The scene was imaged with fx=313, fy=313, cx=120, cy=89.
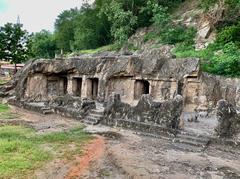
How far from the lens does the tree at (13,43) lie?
33000mm

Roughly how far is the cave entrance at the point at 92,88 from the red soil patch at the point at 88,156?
34.0 feet

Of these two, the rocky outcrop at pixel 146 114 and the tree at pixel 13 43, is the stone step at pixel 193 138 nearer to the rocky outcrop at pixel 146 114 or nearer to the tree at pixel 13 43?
the rocky outcrop at pixel 146 114

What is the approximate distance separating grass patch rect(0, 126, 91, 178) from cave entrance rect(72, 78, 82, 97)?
31.3ft

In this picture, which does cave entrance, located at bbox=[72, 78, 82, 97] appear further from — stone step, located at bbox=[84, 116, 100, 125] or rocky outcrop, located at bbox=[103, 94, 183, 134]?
rocky outcrop, located at bbox=[103, 94, 183, 134]

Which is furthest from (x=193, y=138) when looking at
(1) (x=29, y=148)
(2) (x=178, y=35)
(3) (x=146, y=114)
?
(2) (x=178, y=35)

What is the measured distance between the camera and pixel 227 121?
13.7m

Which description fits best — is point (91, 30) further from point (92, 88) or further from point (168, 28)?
point (92, 88)

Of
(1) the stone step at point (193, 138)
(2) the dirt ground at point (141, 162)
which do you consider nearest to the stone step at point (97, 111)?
(2) the dirt ground at point (141, 162)

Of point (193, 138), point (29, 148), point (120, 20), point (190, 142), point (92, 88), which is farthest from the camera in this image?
point (120, 20)

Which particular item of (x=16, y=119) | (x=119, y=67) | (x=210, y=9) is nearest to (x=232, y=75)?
(x=119, y=67)

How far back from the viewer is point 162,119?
15625mm

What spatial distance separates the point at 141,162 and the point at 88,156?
6.80 feet

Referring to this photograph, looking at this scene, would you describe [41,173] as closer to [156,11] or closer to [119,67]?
[119,67]

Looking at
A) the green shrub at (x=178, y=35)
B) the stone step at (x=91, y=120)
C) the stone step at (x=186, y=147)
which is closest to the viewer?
the stone step at (x=186, y=147)
